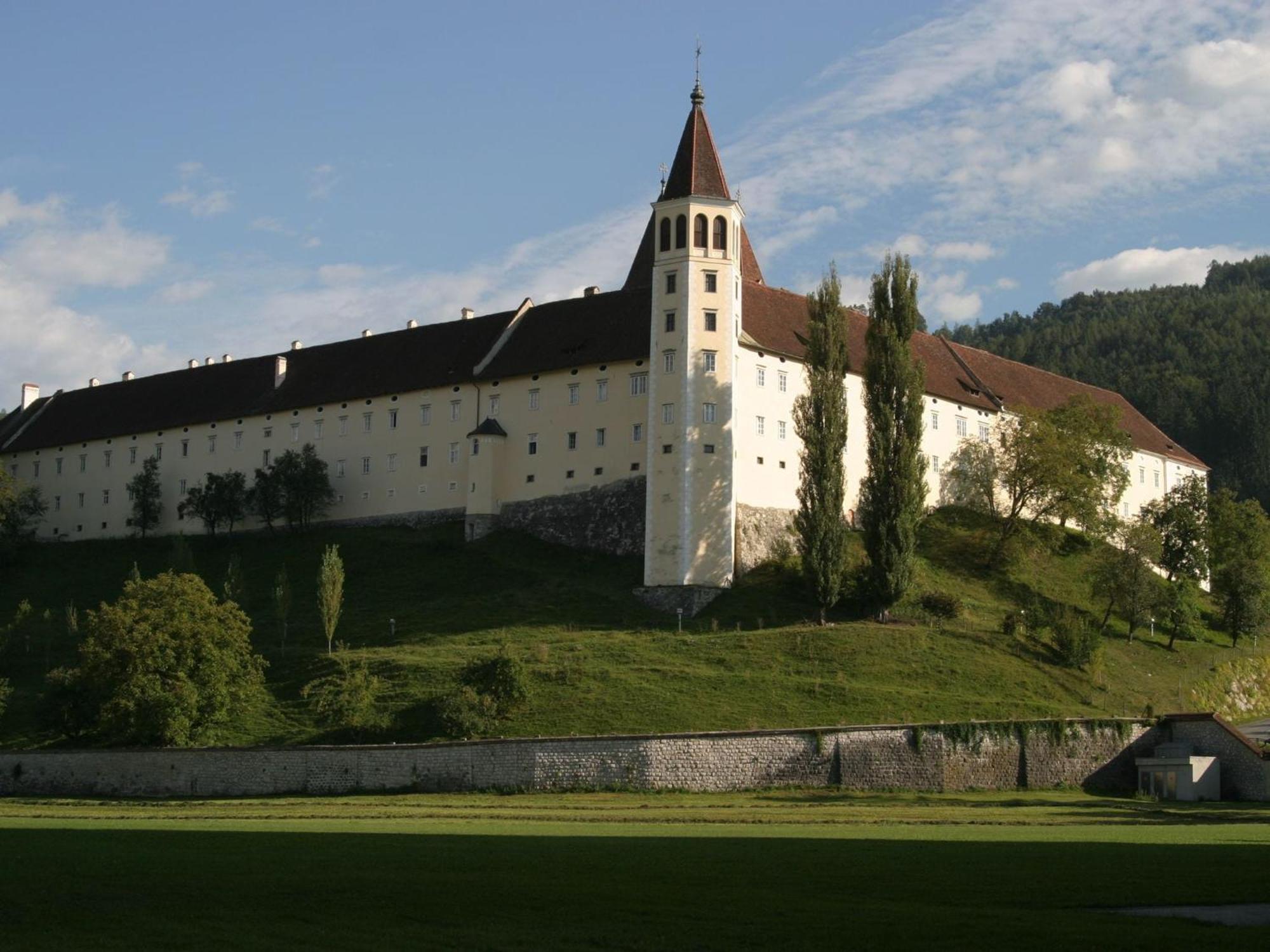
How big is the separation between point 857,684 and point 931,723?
698 centimetres

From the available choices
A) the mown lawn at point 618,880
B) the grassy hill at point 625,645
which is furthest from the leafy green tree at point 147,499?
the mown lawn at point 618,880

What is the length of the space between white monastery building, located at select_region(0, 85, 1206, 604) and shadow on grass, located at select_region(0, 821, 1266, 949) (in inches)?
1583

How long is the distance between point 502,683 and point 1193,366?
119 meters

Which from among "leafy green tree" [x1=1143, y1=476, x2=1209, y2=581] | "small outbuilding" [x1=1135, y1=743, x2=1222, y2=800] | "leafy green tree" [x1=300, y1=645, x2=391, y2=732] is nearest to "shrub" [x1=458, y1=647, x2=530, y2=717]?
"leafy green tree" [x1=300, y1=645, x2=391, y2=732]

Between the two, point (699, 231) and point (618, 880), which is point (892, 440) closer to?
point (699, 231)

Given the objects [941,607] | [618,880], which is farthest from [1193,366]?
[618,880]

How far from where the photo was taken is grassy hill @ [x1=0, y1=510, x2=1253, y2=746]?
53500 mm

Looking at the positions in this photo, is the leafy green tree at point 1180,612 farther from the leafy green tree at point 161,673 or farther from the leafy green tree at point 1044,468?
the leafy green tree at point 161,673

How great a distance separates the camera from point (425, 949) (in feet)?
55.5

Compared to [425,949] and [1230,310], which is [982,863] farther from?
[1230,310]

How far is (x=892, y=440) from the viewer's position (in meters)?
64.8

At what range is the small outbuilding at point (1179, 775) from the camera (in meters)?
49.2

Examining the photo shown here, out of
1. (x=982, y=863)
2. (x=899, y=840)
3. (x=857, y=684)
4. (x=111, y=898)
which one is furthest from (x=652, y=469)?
(x=111, y=898)

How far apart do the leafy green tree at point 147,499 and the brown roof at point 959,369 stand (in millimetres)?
36353
